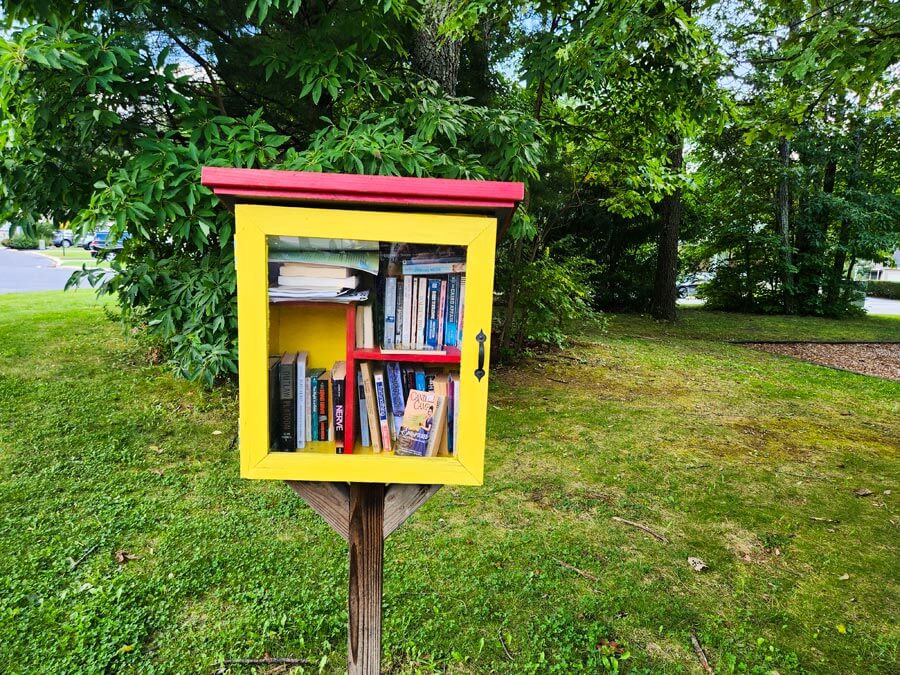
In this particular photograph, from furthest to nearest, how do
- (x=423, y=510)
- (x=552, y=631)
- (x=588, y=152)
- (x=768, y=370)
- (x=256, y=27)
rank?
(x=768, y=370) → (x=588, y=152) → (x=256, y=27) → (x=423, y=510) → (x=552, y=631)

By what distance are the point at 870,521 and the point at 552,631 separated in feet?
7.79

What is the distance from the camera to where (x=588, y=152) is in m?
6.03

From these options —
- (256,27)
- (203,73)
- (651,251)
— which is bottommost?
(651,251)

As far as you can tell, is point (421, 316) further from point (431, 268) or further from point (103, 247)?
point (103, 247)

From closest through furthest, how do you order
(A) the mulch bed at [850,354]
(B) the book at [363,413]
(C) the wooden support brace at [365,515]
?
(B) the book at [363,413]
(C) the wooden support brace at [365,515]
(A) the mulch bed at [850,354]

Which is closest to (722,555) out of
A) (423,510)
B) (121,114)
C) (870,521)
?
(870,521)

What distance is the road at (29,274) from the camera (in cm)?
1233

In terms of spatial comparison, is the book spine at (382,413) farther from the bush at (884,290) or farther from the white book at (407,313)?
the bush at (884,290)

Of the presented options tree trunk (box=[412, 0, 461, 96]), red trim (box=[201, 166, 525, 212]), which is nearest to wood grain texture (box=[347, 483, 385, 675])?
red trim (box=[201, 166, 525, 212])

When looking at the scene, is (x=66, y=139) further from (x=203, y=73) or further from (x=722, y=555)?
(x=722, y=555)

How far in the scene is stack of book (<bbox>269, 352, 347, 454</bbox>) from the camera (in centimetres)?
140

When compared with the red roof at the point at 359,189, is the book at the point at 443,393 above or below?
below

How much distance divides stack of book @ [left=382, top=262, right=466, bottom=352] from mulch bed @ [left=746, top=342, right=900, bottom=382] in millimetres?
8003

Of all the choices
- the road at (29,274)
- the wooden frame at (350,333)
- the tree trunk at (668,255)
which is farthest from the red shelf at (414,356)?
the road at (29,274)
